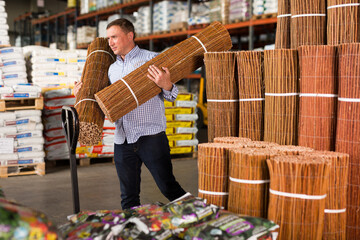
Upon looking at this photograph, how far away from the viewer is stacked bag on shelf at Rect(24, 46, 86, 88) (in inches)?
323

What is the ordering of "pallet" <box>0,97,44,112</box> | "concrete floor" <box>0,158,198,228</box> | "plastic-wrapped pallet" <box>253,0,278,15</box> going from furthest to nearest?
"plastic-wrapped pallet" <box>253,0,278,15</box>, "pallet" <box>0,97,44,112</box>, "concrete floor" <box>0,158,198,228</box>

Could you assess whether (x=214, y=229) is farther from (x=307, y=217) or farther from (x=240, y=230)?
(x=307, y=217)

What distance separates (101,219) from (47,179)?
4.60m

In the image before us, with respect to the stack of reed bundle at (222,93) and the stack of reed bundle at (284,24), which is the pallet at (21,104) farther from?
the stack of reed bundle at (284,24)

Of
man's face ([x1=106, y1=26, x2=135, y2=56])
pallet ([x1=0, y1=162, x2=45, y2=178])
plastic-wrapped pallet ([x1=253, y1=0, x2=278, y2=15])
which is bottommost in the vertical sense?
pallet ([x1=0, y1=162, x2=45, y2=178])

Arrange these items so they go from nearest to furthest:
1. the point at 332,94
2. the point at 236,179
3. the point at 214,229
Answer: the point at 214,229 < the point at 236,179 < the point at 332,94

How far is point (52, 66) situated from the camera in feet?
27.3

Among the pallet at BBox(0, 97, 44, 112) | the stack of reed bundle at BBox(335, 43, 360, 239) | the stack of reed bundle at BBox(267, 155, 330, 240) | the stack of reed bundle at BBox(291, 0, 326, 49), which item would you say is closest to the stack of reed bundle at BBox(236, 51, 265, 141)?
the stack of reed bundle at BBox(291, 0, 326, 49)

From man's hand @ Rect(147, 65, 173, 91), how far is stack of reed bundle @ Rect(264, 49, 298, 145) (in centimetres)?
79

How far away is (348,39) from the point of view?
10.6 feet

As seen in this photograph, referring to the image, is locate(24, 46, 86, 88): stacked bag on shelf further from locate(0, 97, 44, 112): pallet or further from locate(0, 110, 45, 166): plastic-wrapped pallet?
locate(0, 110, 45, 166): plastic-wrapped pallet

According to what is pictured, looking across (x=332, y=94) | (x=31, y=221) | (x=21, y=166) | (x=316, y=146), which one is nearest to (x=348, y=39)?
(x=332, y=94)

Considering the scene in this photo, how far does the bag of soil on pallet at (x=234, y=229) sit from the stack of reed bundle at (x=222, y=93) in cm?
131

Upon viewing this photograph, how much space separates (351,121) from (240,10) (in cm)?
670
